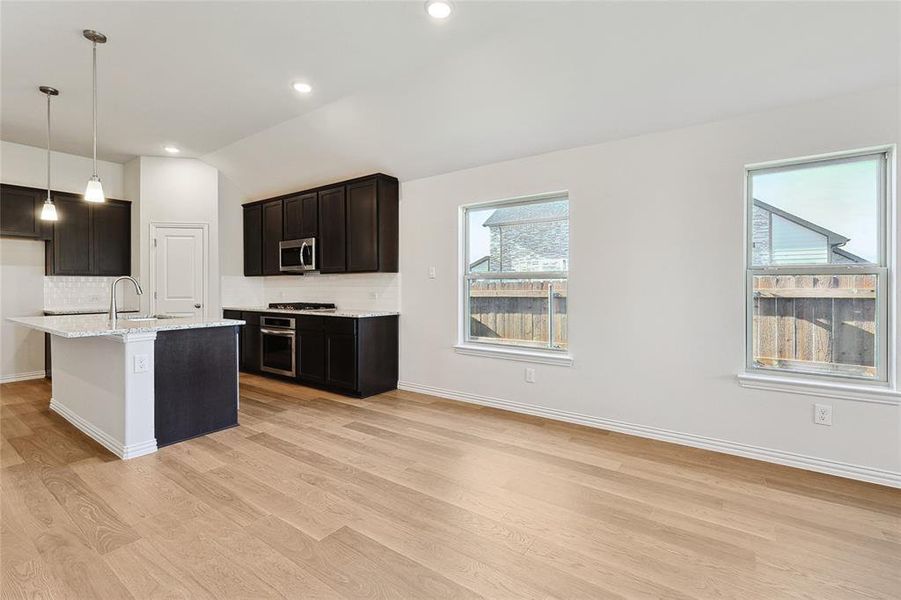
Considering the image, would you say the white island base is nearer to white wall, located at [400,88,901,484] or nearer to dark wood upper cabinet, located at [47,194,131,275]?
dark wood upper cabinet, located at [47,194,131,275]

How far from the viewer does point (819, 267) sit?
9.02 ft

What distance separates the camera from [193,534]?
6.57 ft

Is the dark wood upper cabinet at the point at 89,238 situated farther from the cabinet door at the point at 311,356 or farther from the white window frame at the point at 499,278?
the white window frame at the point at 499,278

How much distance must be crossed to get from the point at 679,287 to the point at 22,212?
6.88 metres

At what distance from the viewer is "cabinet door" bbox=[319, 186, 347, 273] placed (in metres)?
4.97

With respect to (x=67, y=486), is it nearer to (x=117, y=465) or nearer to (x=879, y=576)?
(x=117, y=465)

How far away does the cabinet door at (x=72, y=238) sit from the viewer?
204 inches

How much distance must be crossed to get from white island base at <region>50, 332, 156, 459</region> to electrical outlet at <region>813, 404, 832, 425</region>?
4.39 meters

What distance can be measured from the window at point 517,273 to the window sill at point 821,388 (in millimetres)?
1403

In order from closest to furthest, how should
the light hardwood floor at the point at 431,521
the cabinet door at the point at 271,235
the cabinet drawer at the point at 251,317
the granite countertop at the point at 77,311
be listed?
the light hardwood floor at the point at 431,521 < the granite countertop at the point at 77,311 < the cabinet drawer at the point at 251,317 < the cabinet door at the point at 271,235

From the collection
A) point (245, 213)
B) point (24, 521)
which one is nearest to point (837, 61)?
point (24, 521)

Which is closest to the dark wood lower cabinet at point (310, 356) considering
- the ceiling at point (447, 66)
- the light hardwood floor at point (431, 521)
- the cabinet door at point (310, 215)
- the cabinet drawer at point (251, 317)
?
the cabinet drawer at point (251, 317)

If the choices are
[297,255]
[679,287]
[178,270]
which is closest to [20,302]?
[178,270]

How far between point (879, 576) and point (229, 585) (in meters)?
2.61
